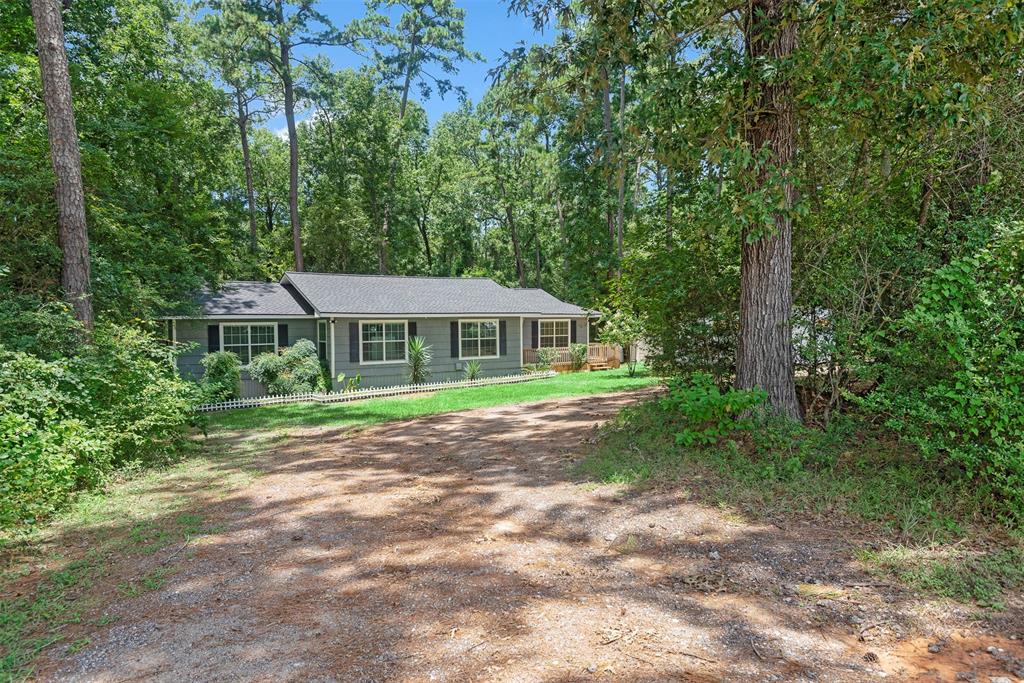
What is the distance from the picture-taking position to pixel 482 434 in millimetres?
8883

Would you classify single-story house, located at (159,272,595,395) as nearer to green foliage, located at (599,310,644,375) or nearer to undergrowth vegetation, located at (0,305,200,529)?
green foliage, located at (599,310,644,375)

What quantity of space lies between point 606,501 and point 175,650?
11.3 feet

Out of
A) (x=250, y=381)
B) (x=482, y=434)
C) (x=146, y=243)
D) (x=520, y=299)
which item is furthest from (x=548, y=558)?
(x=520, y=299)

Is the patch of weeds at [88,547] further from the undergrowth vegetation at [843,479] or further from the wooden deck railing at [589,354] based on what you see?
the wooden deck railing at [589,354]

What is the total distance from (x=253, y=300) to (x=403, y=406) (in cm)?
689

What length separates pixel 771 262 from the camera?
6328 millimetres

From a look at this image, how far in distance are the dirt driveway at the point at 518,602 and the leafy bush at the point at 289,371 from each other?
9788 mm

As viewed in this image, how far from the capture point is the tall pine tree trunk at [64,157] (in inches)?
300

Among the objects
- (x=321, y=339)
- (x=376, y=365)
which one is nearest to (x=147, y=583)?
(x=376, y=365)

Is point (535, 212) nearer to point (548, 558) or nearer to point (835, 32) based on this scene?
point (835, 32)

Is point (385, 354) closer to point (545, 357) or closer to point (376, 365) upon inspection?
point (376, 365)

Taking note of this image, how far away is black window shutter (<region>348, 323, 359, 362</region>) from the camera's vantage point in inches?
626

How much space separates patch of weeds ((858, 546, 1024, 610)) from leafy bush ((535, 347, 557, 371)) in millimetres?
17135

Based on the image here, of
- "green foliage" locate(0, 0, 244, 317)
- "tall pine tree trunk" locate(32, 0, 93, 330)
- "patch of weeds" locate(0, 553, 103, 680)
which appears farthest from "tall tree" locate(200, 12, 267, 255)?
"patch of weeds" locate(0, 553, 103, 680)
